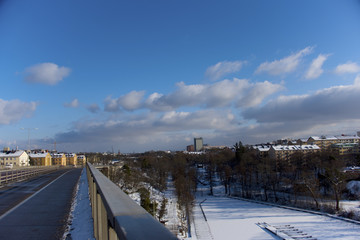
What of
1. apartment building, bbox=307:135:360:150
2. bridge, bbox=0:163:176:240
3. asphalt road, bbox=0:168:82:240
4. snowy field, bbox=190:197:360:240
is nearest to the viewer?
bridge, bbox=0:163:176:240

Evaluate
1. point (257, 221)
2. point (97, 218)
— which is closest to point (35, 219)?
point (97, 218)

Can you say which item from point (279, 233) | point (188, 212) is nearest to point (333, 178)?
point (279, 233)

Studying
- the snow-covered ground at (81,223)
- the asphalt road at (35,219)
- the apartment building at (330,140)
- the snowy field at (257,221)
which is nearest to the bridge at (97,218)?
the asphalt road at (35,219)

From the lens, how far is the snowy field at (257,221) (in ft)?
71.9

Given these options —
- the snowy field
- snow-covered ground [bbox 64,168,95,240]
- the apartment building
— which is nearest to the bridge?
snow-covered ground [bbox 64,168,95,240]

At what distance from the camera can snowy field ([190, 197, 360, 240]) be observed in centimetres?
2191

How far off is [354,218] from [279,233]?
1245cm

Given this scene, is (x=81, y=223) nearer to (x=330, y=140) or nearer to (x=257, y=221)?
(x=257, y=221)

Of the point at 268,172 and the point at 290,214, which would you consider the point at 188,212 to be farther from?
the point at 268,172

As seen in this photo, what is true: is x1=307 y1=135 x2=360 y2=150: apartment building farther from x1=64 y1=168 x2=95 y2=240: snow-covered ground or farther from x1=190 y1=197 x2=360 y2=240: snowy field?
x1=64 y1=168 x2=95 y2=240: snow-covered ground

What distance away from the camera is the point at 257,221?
86.9 ft

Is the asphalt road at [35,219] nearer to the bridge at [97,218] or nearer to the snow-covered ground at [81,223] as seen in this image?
the bridge at [97,218]

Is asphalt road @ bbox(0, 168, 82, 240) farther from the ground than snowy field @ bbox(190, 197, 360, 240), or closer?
farther from the ground

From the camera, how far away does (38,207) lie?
6.07m
